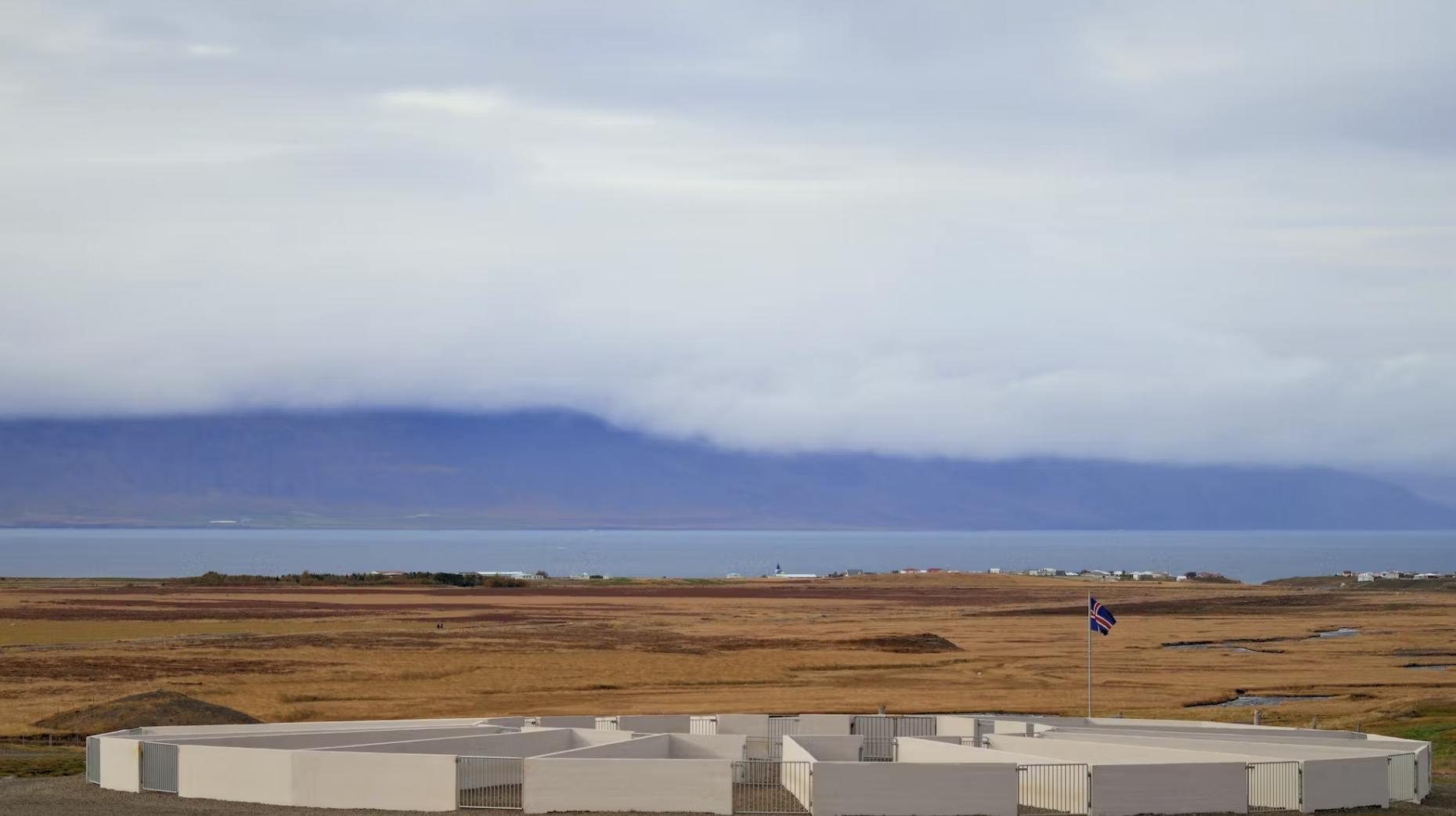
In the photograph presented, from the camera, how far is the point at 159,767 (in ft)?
125

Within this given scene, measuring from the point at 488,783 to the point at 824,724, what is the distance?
1489cm

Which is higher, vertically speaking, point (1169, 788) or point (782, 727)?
point (1169, 788)

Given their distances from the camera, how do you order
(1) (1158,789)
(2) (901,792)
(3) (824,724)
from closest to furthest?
(2) (901,792) < (1) (1158,789) < (3) (824,724)

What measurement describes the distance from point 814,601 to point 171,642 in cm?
8097

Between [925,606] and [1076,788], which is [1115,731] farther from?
[925,606]

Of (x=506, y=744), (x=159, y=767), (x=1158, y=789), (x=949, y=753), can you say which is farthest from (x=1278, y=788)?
(x=159, y=767)

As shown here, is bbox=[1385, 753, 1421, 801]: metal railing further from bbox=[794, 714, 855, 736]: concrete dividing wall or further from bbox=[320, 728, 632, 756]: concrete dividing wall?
bbox=[320, 728, 632, 756]: concrete dividing wall

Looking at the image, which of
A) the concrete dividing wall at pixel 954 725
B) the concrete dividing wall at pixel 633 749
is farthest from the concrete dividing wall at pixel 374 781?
the concrete dividing wall at pixel 954 725

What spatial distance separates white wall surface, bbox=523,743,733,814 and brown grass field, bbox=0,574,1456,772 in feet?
79.2

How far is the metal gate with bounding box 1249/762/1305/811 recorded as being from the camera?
35594 millimetres

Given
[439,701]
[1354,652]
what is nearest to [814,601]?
[1354,652]

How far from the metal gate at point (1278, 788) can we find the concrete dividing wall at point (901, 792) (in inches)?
217

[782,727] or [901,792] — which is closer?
[901,792]

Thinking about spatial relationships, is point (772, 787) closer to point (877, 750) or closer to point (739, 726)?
point (877, 750)
